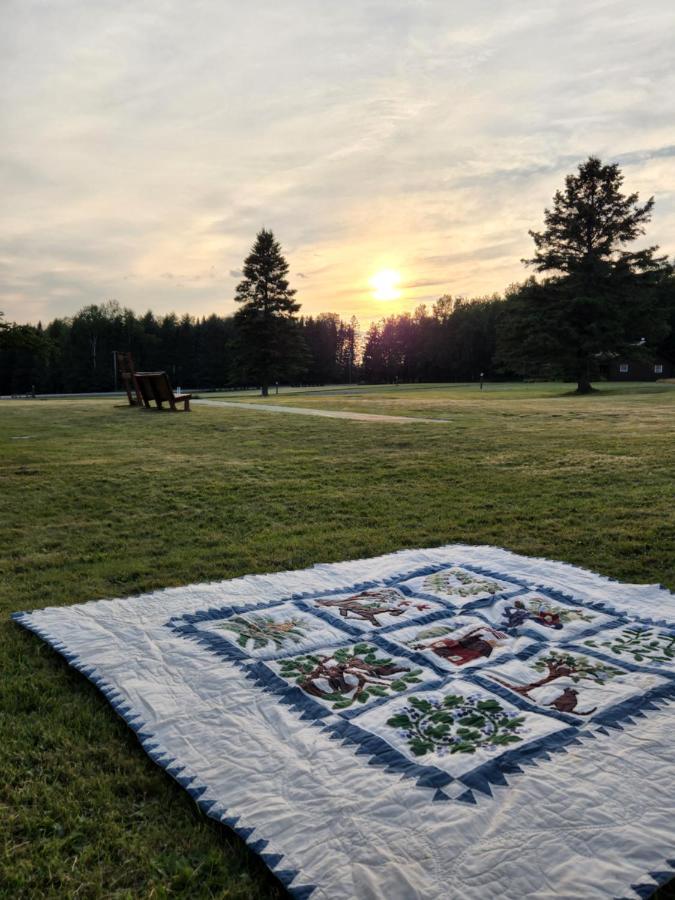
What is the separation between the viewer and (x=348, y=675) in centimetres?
292

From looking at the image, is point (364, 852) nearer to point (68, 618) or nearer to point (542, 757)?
point (542, 757)

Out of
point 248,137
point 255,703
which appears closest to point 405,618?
point 255,703

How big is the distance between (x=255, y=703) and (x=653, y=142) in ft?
45.2

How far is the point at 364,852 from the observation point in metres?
1.85

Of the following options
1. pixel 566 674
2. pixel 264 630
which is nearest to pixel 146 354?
pixel 264 630

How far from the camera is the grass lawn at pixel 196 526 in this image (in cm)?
199

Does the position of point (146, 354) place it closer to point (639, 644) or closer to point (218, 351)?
point (218, 351)

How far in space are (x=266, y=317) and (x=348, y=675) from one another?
134 feet

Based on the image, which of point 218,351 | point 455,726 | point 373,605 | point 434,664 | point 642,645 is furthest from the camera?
point 218,351

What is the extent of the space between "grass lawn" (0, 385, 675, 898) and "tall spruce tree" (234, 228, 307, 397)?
28.2 m

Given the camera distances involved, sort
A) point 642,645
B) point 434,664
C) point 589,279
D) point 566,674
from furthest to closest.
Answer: point 589,279 → point 642,645 → point 434,664 → point 566,674

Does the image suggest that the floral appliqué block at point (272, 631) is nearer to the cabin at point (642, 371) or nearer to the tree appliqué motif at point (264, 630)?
the tree appliqué motif at point (264, 630)

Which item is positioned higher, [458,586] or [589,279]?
[589,279]

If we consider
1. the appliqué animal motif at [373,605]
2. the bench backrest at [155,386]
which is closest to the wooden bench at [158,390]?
the bench backrest at [155,386]
